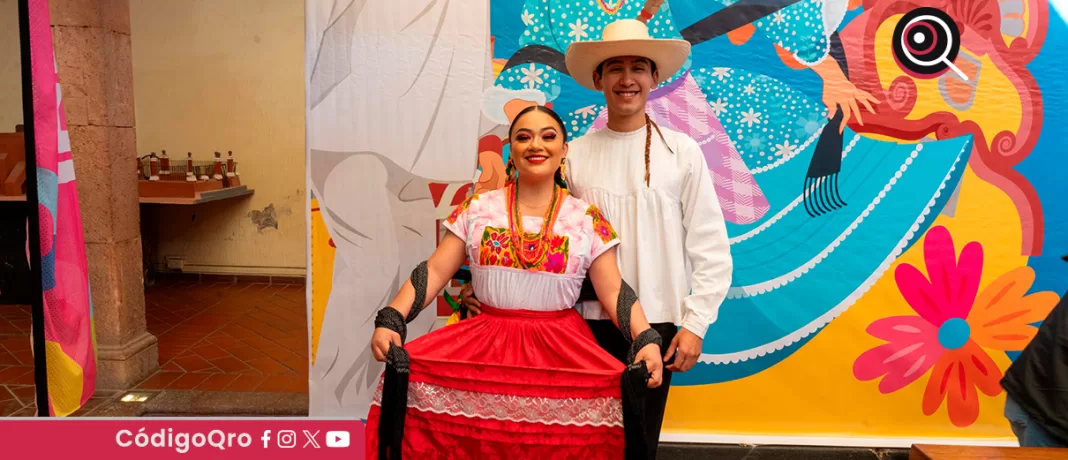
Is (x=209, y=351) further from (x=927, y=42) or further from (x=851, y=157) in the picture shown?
(x=927, y=42)

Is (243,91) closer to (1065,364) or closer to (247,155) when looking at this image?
(247,155)

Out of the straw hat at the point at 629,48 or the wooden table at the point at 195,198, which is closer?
the straw hat at the point at 629,48

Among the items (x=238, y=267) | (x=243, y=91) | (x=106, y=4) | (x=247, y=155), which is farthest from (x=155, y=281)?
(x=106, y=4)

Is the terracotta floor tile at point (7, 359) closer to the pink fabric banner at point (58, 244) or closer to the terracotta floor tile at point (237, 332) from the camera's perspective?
the terracotta floor tile at point (237, 332)

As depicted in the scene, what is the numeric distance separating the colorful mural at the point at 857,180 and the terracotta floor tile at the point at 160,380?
150 cm

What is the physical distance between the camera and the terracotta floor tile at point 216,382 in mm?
3660

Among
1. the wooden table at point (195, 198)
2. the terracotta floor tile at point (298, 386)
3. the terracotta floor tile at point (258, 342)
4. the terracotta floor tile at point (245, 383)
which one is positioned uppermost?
the wooden table at point (195, 198)

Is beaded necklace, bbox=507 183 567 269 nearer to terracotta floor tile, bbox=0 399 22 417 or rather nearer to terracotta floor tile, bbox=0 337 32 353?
terracotta floor tile, bbox=0 399 22 417

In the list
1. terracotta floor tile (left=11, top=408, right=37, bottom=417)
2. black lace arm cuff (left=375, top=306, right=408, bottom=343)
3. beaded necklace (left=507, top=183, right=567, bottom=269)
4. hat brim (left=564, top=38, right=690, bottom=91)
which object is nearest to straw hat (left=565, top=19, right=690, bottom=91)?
hat brim (left=564, top=38, right=690, bottom=91)

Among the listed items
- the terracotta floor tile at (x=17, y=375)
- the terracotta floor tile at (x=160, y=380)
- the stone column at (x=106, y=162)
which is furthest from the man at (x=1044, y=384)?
the terracotta floor tile at (x=17, y=375)

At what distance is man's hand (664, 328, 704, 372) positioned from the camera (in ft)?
6.47

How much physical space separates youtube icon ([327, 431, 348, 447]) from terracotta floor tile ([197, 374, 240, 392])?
6.56ft

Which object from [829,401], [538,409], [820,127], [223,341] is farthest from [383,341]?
[223,341]

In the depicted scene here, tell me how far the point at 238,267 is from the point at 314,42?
4.38 m
